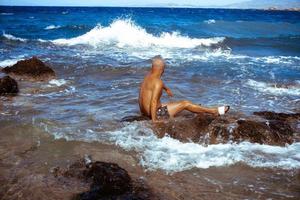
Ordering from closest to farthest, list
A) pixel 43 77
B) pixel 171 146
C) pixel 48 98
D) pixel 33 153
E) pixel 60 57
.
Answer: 1. pixel 33 153
2. pixel 171 146
3. pixel 48 98
4. pixel 43 77
5. pixel 60 57

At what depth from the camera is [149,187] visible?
3.87m

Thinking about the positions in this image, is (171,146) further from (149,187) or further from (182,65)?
(182,65)

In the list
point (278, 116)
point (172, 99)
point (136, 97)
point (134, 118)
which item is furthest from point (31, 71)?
point (278, 116)

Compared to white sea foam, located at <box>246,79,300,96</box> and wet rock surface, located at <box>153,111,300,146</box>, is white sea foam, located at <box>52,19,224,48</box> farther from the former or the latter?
wet rock surface, located at <box>153,111,300,146</box>

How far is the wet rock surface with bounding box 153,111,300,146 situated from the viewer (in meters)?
5.35

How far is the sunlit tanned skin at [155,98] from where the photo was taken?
19.4ft

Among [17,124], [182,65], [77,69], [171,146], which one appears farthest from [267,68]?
[17,124]

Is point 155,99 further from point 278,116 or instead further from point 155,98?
point 278,116

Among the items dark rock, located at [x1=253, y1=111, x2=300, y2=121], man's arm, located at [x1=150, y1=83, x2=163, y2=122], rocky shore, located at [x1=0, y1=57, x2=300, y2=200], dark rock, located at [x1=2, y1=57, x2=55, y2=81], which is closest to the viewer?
rocky shore, located at [x1=0, y1=57, x2=300, y2=200]

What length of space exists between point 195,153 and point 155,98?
54.0 inches

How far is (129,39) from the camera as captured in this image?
22453mm

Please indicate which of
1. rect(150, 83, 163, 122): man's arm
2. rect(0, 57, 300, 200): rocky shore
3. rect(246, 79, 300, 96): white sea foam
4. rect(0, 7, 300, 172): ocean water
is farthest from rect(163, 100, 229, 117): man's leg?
rect(246, 79, 300, 96): white sea foam

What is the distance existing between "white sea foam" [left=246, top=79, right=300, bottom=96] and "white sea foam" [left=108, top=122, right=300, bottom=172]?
3.95m

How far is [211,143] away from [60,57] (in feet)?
32.4
